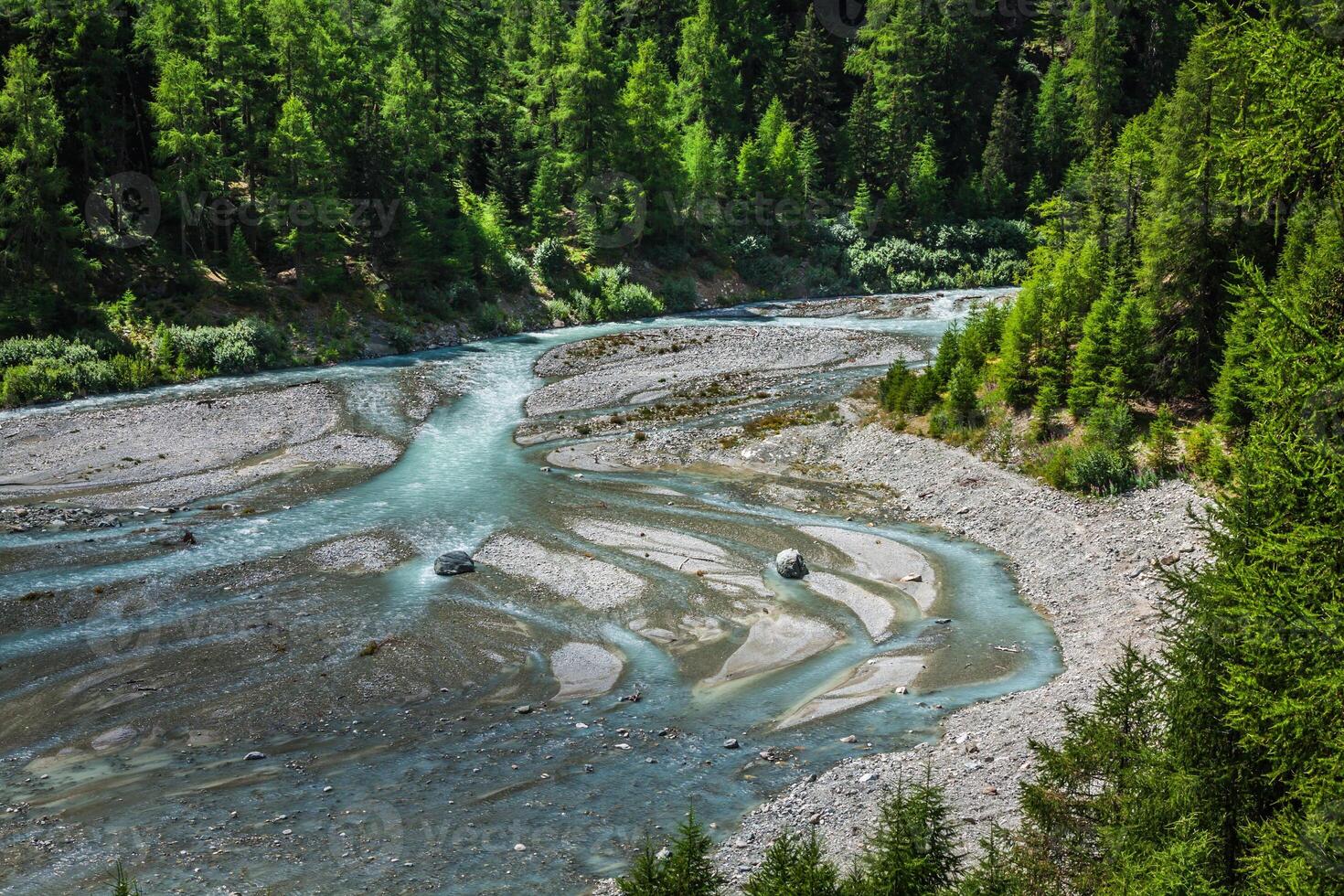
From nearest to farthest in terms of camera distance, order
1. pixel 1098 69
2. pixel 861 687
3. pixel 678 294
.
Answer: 1. pixel 861 687
2. pixel 678 294
3. pixel 1098 69

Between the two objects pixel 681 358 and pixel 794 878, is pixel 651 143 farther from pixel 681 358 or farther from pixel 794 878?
pixel 794 878

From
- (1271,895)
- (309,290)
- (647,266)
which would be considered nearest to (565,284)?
(647,266)

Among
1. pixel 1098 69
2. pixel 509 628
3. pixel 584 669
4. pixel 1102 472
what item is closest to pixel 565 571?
pixel 509 628

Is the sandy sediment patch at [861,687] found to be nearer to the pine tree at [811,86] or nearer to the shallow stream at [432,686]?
the shallow stream at [432,686]

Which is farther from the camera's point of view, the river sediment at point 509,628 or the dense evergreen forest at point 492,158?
A: the dense evergreen forest at point 492,158

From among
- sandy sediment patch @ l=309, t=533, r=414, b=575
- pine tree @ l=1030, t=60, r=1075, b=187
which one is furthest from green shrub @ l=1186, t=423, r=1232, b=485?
pine tree @ l=1030, t=60, r=1075, b=187

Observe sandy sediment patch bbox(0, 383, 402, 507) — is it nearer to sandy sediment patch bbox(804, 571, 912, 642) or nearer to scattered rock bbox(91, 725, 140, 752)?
scattered rock bbox(91, 725, 140, 752)

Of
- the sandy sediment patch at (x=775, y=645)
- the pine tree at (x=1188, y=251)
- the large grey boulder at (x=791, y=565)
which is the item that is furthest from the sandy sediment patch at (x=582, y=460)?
the pine tree at (x=1188, y=251)
